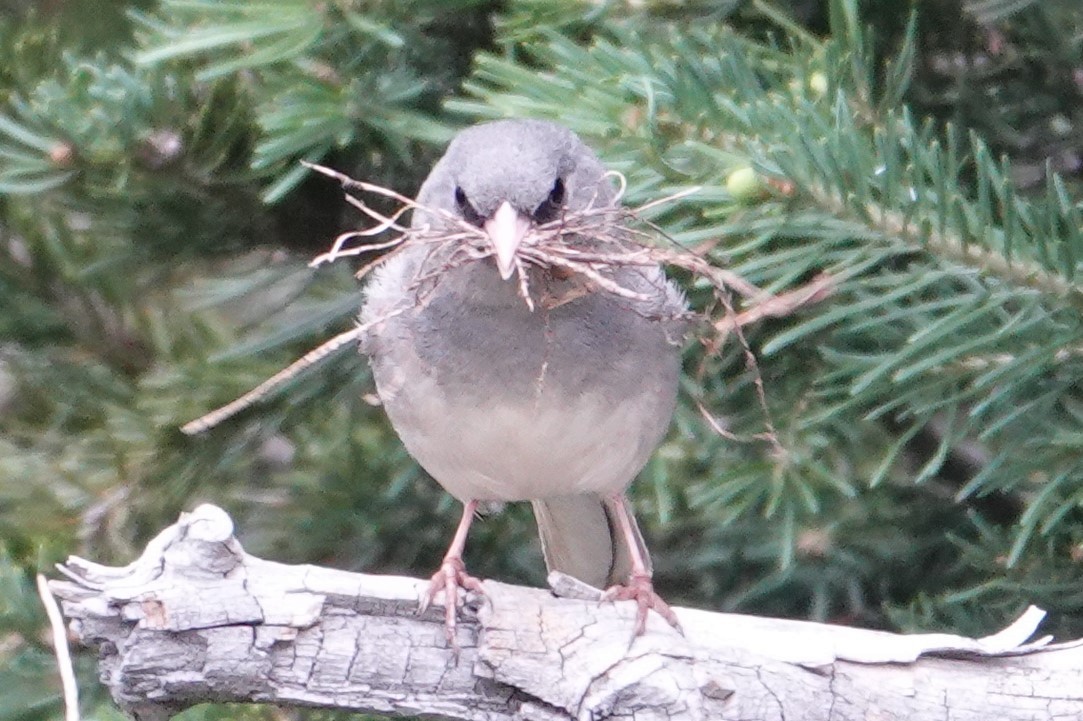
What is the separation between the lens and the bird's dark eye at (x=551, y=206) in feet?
3.28

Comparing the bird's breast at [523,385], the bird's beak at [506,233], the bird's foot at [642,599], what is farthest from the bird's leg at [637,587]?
the bird's beak at [506,233]

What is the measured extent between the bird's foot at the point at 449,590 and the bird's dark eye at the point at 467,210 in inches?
10.3

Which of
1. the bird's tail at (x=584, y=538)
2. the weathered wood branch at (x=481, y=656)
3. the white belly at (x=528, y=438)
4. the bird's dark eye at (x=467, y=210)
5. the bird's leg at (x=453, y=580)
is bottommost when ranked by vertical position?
the weathered wood branch at (x=481, y=656)

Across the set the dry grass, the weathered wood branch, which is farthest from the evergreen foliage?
the weathered wood branch

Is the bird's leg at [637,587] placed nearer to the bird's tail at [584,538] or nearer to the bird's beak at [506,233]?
the bird's tail at [584,538]

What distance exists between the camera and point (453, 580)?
1008mm

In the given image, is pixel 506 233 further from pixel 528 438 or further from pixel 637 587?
pixel 637 587

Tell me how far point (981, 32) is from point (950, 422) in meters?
0.38

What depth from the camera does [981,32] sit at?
3.87 ft

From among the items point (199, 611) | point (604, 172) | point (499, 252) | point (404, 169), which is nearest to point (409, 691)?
point (199, 611)

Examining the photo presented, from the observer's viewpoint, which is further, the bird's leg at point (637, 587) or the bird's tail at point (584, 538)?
the bird's tail at point (584, 538)

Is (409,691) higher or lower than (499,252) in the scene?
lower

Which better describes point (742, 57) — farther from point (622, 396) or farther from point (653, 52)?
point (622, 396)

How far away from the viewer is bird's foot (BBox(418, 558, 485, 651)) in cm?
91
